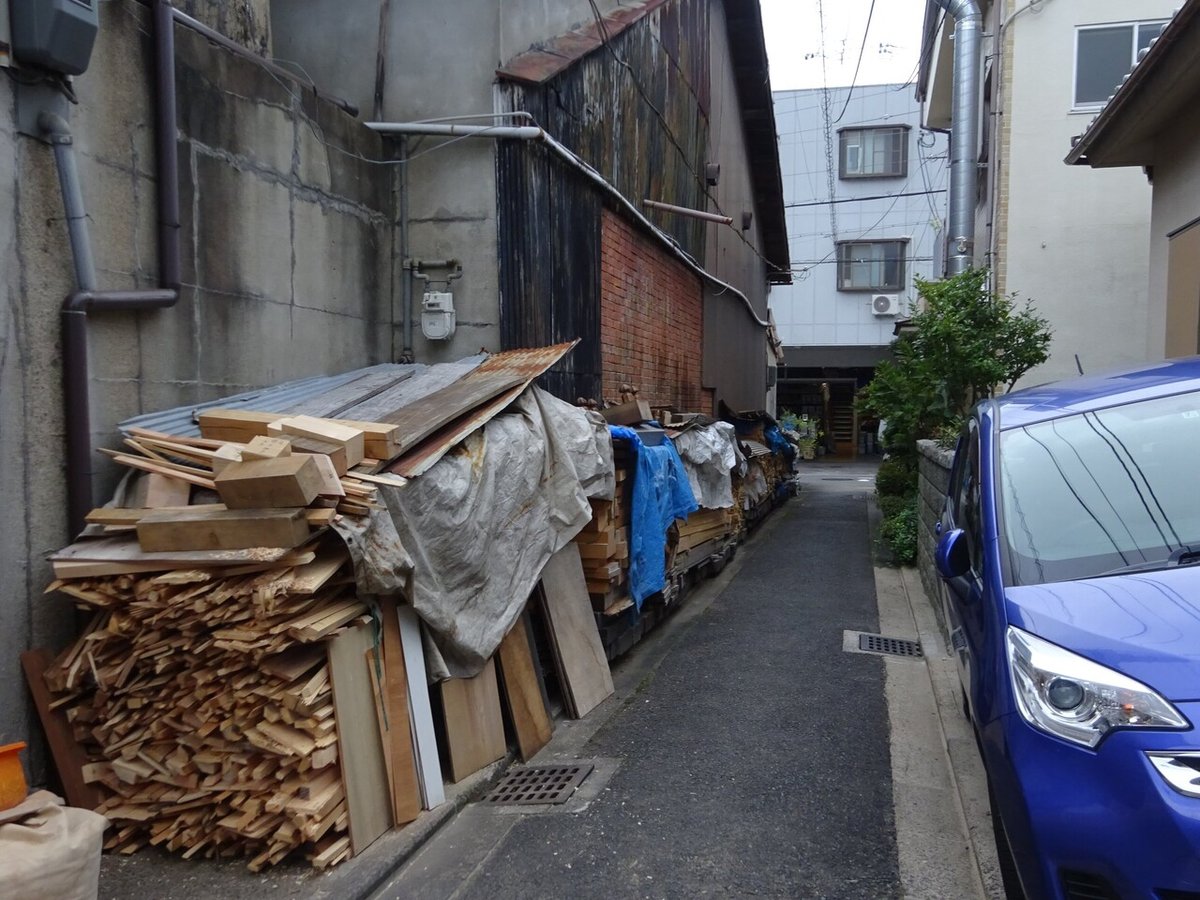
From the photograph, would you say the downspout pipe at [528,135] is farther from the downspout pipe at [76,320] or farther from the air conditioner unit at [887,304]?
the air conditioner unit at [887,304]

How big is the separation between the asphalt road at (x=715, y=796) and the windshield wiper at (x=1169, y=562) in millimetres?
1560

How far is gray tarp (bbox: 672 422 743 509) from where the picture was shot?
8333mm

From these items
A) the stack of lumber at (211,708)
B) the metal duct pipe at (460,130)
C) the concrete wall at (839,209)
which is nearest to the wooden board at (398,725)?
the stack of lumber at (211,708)

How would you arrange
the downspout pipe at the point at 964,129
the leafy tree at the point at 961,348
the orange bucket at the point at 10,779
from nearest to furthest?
the orange bucket at the point at 10,779
the leafy tree at the point at 961,348
the downspout pipe at the point at 964,129

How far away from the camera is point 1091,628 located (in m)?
2.61

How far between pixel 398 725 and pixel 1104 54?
44.8ft

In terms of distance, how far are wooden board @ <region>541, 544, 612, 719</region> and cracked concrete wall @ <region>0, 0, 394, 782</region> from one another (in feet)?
6.90

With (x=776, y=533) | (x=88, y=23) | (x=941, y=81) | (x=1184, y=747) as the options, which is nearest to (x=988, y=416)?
(x=1184, y=747)

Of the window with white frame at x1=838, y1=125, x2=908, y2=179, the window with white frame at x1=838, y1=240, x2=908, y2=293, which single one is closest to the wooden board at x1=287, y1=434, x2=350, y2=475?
the window with white frame at x1=838, y1=240, x2=908, y2=293

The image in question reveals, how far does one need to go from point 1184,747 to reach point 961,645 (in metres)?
1.80

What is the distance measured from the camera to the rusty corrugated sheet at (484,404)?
426 cm

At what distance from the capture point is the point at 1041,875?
95.4 inches

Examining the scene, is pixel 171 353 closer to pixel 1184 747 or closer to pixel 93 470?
pixel 93 470

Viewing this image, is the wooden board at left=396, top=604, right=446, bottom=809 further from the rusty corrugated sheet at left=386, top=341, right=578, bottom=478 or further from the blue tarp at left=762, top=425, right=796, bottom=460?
the blue tarp at left=762, top=425, right=796, bottom=460
